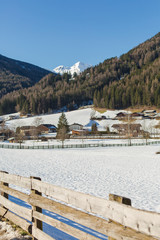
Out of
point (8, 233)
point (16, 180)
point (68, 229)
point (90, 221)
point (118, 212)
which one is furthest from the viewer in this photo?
point (16, 180)

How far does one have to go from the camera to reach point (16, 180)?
5.38 meters

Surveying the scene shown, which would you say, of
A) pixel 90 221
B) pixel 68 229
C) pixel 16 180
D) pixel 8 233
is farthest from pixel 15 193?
pixel 90 221

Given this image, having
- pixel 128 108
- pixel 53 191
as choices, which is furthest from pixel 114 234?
pixel 128 108

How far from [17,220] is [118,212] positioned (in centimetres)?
367

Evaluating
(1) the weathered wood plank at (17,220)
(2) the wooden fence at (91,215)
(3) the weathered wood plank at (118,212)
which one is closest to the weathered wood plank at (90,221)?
(2) the wooden fence at (91,215)

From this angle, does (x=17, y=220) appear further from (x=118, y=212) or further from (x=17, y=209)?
(x=118, y=212)

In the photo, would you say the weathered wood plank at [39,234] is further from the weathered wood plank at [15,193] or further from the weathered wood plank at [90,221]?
the weathered wood plank at [15,193]

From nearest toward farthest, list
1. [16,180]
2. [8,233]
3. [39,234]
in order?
[39,234], [8,233], [16,180]

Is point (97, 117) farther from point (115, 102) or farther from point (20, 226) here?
point (20, 226)

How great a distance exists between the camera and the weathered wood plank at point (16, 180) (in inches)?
195

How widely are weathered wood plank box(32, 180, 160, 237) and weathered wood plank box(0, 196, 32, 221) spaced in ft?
4.51

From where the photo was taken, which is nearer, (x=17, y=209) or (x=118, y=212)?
(x=118, y=212)

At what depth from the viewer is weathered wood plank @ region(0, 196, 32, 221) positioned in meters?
4.91

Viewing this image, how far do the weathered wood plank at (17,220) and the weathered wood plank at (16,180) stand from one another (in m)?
0.95
